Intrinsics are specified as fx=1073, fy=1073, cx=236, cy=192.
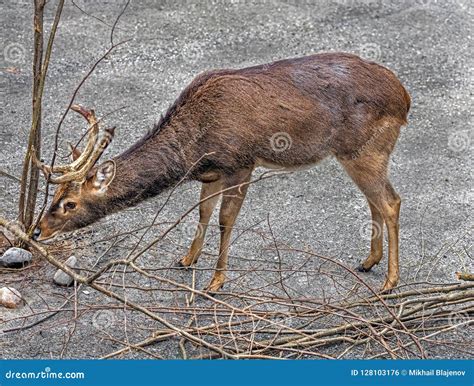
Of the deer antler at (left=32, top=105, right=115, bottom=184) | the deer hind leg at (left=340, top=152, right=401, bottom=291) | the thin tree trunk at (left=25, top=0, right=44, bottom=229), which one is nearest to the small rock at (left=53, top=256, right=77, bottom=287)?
the thin tree trunk at (left=25, top=0, right=44, bottom=229)

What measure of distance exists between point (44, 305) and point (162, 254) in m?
1.32

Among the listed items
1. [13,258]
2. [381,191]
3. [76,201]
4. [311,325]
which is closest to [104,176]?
[76,201]

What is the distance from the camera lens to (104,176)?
8.57 metres

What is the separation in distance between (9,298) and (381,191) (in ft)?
10.3

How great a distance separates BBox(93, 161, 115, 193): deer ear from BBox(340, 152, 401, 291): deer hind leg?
74.7 inches

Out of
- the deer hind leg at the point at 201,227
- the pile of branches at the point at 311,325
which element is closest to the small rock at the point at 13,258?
the pile of branches at the point at 311,325

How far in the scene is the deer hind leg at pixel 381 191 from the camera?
8.84m

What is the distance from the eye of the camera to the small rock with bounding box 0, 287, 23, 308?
27.3ft

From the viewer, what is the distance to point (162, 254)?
9.36 metres

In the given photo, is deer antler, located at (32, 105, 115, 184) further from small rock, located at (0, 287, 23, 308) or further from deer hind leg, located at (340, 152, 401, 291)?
deer hind leg, located at (340, 152, 401, 291)

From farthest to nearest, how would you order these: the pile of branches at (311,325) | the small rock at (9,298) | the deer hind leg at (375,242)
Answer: the deer hind leg at (375,242) < the small rock at (9,298) < the pile of branches at (311,325)

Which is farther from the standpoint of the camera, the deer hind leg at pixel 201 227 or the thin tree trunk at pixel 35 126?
the deer hind leg at pixel 201 227

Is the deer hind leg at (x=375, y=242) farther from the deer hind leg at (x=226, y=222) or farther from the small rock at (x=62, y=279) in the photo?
the small rock at (x=62, y=279)

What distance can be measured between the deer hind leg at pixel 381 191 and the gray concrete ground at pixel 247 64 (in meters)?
0.26
